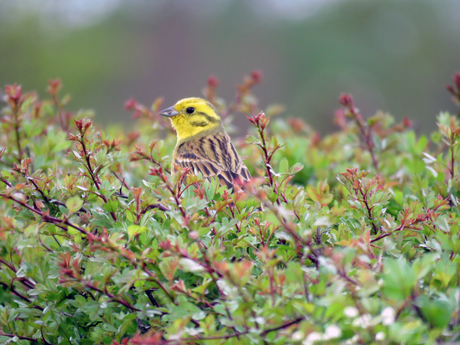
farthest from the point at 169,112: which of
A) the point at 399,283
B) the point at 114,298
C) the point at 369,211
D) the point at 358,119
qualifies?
the point at 399,283

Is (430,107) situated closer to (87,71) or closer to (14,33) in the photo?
(87,71)

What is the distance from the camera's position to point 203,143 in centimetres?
453

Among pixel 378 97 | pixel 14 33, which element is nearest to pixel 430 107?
pixel 378 97

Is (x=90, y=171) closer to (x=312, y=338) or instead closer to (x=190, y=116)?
(x=312, y=338)

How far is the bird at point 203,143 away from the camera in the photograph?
13.3ft

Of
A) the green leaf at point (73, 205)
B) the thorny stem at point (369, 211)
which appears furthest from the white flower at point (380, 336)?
the green leaf at point (73, 205)

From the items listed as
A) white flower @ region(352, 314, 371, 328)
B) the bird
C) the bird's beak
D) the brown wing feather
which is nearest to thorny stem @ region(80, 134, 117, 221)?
white flower @ region(352, 314, 371, 328)

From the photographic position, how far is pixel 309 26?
25.6 m

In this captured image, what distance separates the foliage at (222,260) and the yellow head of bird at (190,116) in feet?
5.35

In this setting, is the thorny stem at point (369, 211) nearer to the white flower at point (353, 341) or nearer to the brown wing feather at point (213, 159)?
the white flower at point (353, 341)

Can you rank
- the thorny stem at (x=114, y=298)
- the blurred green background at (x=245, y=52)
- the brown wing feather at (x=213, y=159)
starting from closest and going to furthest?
1. the thorny stem at (x=114, y=298)
2. the brown wing feather at (x=213, y=159)
3. the blurred green background at (x=245, y=52)

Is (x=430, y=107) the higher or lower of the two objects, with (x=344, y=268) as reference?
higher

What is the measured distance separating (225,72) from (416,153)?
19.0m

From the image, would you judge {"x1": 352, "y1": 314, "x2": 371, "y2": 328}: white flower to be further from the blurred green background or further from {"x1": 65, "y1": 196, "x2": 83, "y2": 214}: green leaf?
the blurred green background
